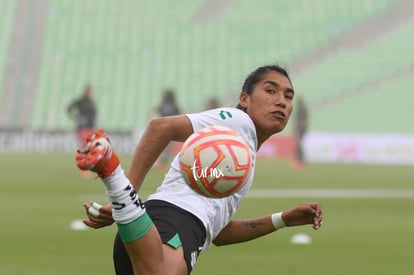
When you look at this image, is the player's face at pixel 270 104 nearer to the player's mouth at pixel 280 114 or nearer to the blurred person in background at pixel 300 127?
the player's mouth at pixel 280 114

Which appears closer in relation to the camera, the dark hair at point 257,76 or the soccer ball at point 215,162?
the soccer ball at point 215,162

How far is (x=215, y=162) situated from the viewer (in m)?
4.80

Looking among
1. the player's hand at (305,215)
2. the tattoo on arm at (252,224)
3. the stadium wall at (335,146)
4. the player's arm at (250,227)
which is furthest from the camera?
the stadium wall at (335,146)

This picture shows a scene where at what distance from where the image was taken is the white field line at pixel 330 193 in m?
16.4

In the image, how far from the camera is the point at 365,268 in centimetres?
845

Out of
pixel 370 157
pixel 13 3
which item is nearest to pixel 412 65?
pixel 370 157

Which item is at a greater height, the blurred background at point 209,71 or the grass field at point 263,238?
the blurred background at point 209,71

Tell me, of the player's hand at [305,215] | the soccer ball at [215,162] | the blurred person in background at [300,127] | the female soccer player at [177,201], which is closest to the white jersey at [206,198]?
the female soccer player at [177,201]

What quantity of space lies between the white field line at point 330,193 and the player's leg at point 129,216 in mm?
11264

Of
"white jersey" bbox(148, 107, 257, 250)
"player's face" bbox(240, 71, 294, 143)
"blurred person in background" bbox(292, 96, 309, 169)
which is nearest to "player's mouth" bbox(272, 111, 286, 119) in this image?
"player's face" bbox(240, 71, 294, 143)

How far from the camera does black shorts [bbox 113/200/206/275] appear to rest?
17.2 feet

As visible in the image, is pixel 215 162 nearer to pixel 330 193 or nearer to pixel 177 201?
pixel 177 201

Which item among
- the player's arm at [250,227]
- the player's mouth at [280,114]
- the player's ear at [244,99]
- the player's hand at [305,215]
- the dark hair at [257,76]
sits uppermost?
the dark hair at [257,76]

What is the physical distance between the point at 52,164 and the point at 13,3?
769 inches
